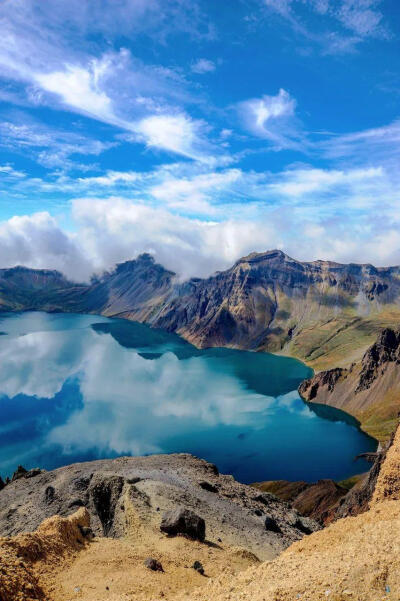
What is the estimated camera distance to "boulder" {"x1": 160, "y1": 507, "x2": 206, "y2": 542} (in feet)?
108

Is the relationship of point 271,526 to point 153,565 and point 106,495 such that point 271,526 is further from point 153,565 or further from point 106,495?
point 153,565

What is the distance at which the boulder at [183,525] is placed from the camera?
33.0 meters

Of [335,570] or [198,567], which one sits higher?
[335,570]

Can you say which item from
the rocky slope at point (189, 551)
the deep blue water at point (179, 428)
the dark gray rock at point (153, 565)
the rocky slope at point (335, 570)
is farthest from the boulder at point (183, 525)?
the deep blue water at point (179, 428)

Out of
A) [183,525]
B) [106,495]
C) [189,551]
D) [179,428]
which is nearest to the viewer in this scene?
[189,551]

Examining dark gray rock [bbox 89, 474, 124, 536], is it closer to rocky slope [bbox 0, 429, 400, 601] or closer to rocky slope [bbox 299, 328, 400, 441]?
rocky slope [bbox 0, 429, 400, 601]

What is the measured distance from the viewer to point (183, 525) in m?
33.3

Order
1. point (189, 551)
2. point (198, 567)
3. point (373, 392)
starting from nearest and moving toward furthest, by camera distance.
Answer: point (198, 567)
point (189, 551)
point (373, 392)

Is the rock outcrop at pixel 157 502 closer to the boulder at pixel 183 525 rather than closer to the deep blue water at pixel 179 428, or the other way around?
the boulder at pixel 183 525

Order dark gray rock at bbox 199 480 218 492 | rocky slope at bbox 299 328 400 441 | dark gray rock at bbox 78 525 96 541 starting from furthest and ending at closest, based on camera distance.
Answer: rocky slope at bbox 299 328 400 441
dark gray rock at bbox 199 480 218 492
dark gray rock at bbox 78 525 96 541

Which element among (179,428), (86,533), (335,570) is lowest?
(86,533)

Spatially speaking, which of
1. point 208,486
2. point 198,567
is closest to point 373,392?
point 208,486

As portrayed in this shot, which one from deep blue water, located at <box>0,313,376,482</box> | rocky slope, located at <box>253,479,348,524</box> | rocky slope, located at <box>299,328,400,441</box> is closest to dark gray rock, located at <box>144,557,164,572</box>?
rocky slope, located at <box>253,479,348,524</box>

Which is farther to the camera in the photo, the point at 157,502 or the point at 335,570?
the point at 157,502
